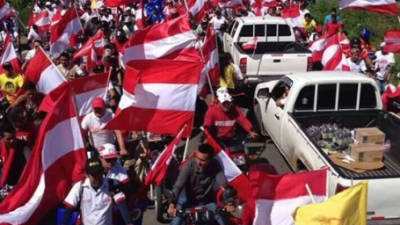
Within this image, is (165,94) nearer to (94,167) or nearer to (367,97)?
(94,167)

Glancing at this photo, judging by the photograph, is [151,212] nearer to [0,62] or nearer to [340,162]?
[340,162]

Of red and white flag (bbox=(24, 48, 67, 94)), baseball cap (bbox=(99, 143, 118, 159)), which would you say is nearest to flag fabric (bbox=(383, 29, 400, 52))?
red and white flag (bbox=(24, 48, 67, 94))

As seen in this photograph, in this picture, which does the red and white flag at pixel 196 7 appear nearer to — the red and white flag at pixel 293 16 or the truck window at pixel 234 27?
the truck window at pixel 234 27

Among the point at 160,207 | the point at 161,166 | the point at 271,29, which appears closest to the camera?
the point at 161,166

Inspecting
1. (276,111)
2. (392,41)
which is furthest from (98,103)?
(392,41)

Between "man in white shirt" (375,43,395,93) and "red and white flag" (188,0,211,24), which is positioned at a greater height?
"red and white flag" (188,0,211,24)

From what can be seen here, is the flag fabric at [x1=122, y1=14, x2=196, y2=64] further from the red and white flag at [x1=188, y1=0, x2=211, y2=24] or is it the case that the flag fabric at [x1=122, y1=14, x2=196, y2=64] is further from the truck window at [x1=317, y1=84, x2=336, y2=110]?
the red and white flag at [x1=188, y1=0, x2=211, y2=24]

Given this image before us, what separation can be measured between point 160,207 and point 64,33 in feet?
21.2

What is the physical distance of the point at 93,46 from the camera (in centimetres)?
1305

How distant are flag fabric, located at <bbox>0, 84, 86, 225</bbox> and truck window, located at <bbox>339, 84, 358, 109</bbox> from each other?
14.7ft

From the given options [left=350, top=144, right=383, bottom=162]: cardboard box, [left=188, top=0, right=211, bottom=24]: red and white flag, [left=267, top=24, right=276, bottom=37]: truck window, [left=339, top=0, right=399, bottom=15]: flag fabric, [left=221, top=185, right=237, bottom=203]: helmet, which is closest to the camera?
[left=221, top=185, right=237, bottom=203]: helmet

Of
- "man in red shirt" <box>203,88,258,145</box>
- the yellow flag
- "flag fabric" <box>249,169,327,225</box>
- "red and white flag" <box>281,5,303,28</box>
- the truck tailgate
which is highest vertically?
the yellow flag

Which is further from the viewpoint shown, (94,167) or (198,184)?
(198,184)

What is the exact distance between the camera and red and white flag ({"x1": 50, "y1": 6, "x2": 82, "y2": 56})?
44.4ft
